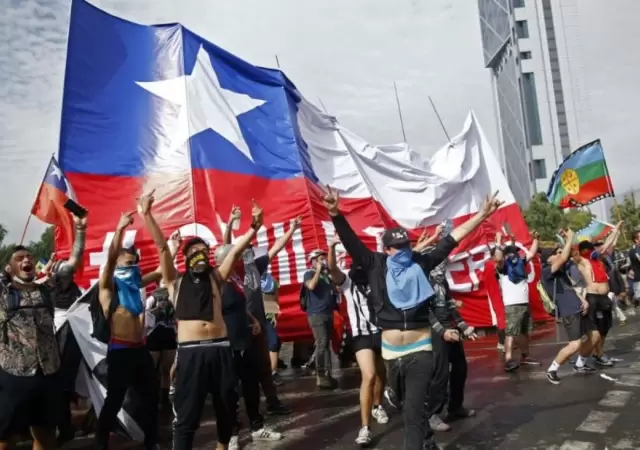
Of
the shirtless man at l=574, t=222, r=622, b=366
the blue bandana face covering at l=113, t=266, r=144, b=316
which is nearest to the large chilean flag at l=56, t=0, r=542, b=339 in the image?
the shirtless man at l=574, t=222, r=622, b=366

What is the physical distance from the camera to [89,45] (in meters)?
10.3

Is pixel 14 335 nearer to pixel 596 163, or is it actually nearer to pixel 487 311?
pixel 487 311

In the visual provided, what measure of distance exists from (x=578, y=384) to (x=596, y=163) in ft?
23.7

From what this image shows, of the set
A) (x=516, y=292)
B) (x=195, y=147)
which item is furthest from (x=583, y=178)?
(x=195, y=147)

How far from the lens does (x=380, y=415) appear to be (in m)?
6.21

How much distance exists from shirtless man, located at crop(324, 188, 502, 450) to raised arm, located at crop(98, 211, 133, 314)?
58.9 inches

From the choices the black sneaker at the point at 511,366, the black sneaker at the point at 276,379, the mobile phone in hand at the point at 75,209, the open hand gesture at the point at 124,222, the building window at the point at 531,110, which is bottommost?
the black sneaker at the point at 276,379

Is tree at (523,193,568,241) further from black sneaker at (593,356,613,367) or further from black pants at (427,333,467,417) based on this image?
black pants at (427,333,467,417)

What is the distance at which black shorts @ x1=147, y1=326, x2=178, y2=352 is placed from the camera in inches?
290

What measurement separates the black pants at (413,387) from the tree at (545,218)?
Answer: 111ft

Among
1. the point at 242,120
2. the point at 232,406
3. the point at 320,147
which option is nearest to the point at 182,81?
the point at 242,120

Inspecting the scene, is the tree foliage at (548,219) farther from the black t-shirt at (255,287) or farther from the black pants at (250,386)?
the black pants at (250,386)

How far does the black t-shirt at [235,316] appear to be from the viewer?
5.57m

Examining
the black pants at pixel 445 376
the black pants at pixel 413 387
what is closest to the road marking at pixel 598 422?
the black pants at pixel 445 376
